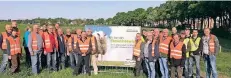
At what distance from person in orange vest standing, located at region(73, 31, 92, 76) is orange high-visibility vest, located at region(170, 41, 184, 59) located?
296cm

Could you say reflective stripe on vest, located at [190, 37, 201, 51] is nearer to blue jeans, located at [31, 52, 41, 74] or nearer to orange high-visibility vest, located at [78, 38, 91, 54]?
orange high-visibility vest, located at [78, 38, 91, 54]

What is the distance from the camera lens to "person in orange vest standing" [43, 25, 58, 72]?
16031 mm

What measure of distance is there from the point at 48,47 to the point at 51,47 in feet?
0.43

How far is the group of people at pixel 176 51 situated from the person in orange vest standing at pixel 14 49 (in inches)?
165

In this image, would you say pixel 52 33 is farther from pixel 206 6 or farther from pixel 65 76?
pixel 206 6

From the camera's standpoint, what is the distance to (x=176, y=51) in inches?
548

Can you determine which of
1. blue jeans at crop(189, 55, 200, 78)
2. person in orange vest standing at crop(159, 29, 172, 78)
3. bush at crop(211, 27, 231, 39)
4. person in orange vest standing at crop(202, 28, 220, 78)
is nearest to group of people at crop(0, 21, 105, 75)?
person in orange vest standing at crop(159, 29, 172, 78)

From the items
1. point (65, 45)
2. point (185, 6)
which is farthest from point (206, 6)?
point (65, 45)

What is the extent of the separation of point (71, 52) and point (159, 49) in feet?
12.8

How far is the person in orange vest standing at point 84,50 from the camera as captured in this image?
50.8 ft

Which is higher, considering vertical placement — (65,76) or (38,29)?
(38,29)

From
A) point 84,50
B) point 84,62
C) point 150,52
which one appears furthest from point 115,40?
point 150,52

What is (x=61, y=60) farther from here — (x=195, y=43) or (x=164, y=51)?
(x=195, y=43)

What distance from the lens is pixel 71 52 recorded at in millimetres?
16812
